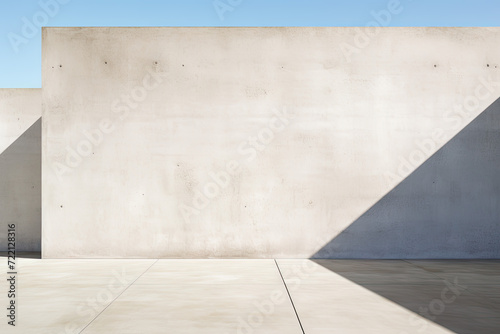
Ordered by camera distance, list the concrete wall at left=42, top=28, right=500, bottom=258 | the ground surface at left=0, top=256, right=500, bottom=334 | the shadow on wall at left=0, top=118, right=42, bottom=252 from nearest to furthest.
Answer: the ground surface at left=0, top=256, right=500, bottom=334 < the concrete wall at left=42, top=28, right=500, bottom=258 < the shadow on wall at left=0, top=118, right=42, bottom=252

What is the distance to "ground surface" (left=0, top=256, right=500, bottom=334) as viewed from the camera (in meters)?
4.40

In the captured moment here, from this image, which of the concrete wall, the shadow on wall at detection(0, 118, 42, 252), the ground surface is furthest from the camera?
the shadow on wall at detection(0, 118, 42, 252)

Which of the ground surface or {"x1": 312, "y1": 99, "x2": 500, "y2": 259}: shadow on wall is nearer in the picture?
the ground surface

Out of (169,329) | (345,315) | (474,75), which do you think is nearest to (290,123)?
(474,75)

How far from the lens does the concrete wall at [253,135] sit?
29.2 feet

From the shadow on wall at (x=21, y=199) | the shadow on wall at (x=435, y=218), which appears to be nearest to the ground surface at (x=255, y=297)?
the shadow on wall at (x=435, y=218)

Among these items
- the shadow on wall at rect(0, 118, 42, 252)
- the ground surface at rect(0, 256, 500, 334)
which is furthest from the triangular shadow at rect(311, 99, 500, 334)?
the shadow on wall at rect(0, 118, 42, 252)

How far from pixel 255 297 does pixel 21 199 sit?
22.1ft

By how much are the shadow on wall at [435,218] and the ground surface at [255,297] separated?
69cm

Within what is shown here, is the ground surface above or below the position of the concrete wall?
below

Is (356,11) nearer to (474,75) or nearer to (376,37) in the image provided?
(376,37)

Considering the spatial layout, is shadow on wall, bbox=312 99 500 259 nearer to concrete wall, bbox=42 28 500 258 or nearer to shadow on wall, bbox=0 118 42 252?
concrete wall, bbox=42 28 500 258

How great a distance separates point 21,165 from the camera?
34.3 feet

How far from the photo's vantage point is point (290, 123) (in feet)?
29.6
